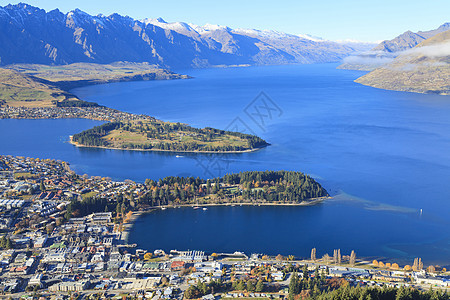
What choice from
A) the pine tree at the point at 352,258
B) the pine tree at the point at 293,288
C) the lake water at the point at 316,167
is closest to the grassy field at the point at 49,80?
the lake water at the point at 316,167

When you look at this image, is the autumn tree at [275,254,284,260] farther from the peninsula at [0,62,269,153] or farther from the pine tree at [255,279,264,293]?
the peninsula at [0,62,269,153]

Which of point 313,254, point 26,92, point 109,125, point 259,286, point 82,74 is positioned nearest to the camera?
point 259,286

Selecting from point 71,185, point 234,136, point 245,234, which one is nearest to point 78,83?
point 234,136

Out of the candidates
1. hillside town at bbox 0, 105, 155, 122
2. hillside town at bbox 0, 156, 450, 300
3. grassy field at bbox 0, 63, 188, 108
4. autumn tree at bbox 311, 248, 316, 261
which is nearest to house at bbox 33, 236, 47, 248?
hillside town at bbox 0, 156, 450, 300

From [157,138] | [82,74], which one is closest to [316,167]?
[157,138]

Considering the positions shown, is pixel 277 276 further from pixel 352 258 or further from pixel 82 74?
pixel 82 74

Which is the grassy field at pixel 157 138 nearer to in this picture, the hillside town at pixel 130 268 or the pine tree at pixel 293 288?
the hillside town at pixel 130 268
